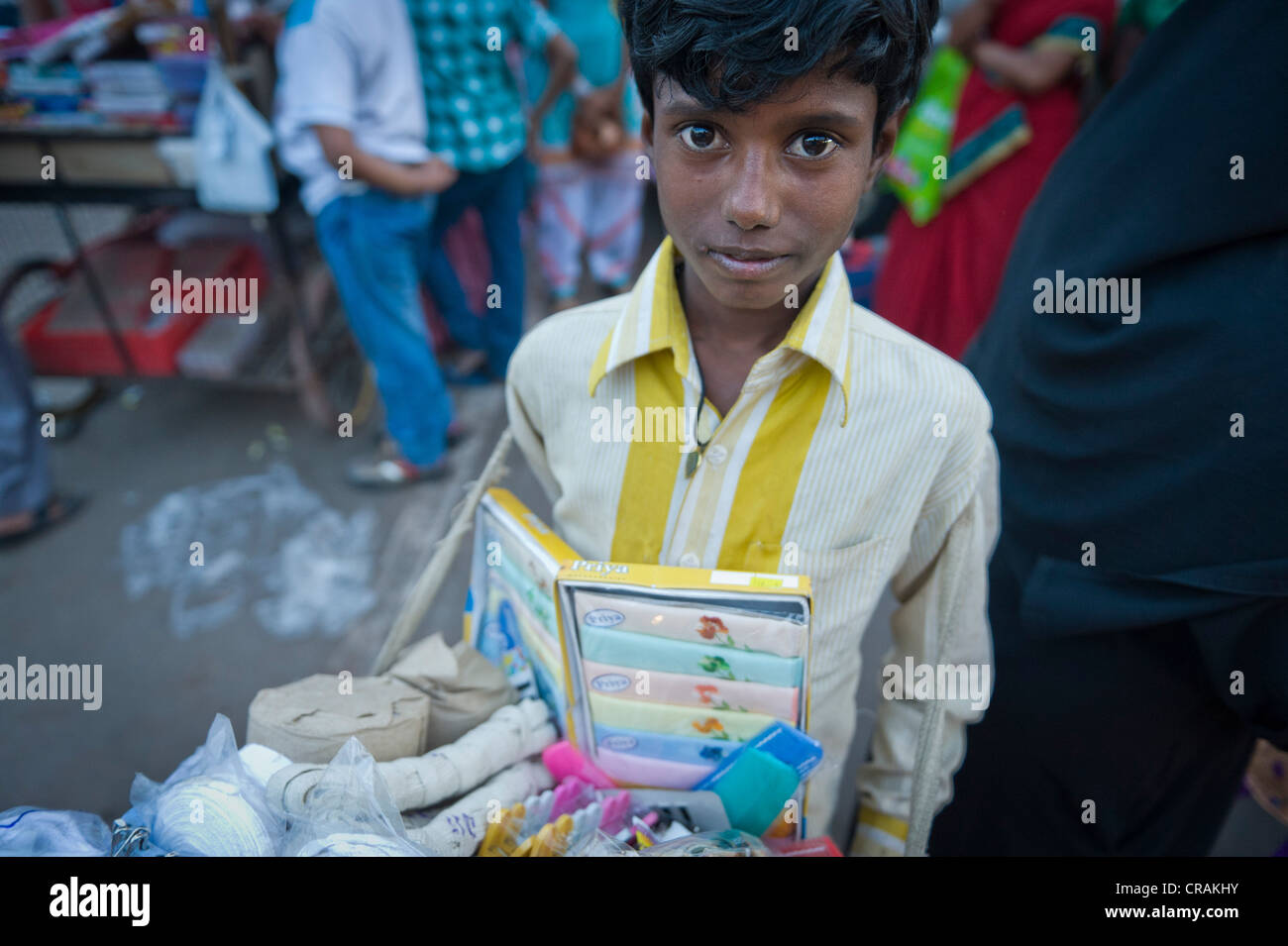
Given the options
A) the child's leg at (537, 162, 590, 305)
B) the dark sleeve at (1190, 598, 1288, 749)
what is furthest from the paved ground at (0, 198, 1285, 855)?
the dark sleeve at (1190, 598, 1288, 749)

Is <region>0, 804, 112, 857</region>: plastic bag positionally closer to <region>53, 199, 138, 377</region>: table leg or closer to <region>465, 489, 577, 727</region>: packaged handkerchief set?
<region>465, 489, 577, 727</region>: packaged handkerchief set

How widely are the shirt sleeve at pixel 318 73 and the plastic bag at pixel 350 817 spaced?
2438 millimetres

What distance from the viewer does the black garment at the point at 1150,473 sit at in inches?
43.2

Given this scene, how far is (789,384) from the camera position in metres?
1.02

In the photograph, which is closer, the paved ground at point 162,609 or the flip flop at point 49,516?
the paved ground at point 162,609

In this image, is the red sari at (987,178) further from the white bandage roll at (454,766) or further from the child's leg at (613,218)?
the white bandage roll at (454,766)

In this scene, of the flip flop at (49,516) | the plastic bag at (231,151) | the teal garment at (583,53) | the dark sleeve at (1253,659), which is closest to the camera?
the dark sleeve at (1253,659)

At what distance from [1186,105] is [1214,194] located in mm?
196

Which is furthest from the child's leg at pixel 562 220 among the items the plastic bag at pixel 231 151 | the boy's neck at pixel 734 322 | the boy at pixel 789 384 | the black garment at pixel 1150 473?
the boy's neck at pixel 734 322

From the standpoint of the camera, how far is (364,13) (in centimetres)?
255

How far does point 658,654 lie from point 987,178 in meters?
2.62
